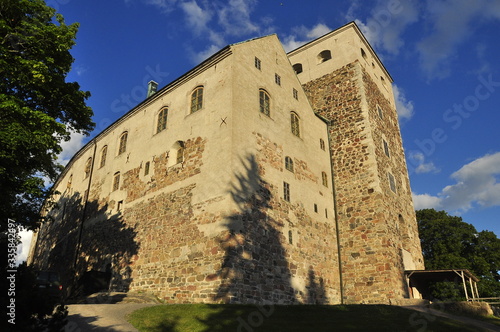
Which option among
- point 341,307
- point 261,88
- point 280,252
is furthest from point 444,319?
point 261,88

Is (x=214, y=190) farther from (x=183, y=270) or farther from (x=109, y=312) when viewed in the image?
(x=109, y=312)

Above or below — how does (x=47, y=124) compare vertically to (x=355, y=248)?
above

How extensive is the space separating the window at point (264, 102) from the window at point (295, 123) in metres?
2.10

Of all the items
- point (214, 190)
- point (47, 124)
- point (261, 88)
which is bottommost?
point (214, 190)

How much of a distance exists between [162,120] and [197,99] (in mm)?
3210

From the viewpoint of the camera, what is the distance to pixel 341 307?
14.2 metres

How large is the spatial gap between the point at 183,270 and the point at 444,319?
10.2 m

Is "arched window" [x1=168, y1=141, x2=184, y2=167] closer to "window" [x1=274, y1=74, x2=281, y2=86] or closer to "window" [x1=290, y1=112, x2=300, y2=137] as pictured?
"window" [x1=290, y1=112, x2=300, y2=137]

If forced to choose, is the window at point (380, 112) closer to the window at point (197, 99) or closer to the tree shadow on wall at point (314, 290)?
the tree shadow on wall at point (314, 290)

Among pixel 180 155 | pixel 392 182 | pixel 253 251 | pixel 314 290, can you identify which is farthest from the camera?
pixel 392 182

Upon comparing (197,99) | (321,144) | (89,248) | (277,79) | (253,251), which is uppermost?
(277,79)

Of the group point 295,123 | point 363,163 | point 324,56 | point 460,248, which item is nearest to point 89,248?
point 295,123

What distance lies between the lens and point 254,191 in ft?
54.1

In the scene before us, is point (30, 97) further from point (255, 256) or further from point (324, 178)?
point (324, 178)
